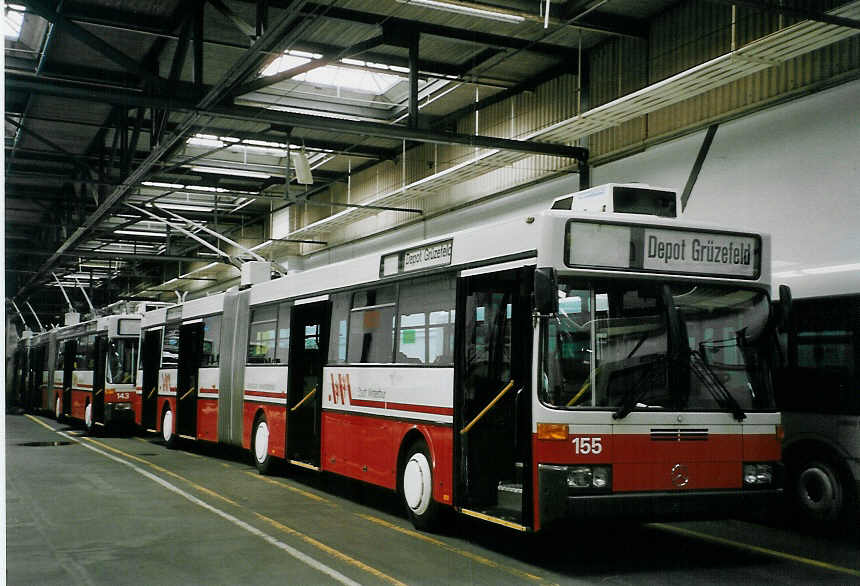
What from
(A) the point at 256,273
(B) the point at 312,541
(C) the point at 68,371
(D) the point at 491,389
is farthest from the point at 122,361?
(D) the point at 491,389

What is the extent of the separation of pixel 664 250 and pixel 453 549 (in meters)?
3.54

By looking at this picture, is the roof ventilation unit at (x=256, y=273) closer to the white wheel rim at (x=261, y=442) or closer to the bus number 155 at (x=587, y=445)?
the white wheel rim at (x=261, y=442)

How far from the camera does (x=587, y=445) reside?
26.5 feet

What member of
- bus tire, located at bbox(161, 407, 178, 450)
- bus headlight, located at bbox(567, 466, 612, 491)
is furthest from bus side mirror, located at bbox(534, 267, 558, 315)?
bus tire, located at bbox(161, 407, 178, 450)

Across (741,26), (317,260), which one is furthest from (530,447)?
(317,260)

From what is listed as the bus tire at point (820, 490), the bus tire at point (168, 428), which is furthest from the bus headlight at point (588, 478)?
the bus tire at point (168, 428)

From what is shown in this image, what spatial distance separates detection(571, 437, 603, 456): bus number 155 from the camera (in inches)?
317

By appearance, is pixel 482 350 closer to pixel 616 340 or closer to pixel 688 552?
pixel 616 340

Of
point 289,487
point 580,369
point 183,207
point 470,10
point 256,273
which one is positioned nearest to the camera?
point 580,369

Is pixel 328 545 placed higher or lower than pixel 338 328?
lower

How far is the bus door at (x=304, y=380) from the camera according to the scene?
14.2 m

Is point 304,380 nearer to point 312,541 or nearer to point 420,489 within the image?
point 420,489

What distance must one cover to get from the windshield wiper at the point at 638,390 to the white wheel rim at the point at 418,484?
2.80 metres

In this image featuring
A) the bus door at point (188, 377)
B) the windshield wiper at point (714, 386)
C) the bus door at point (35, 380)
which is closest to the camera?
the windshield wiper at point (714, 386)
